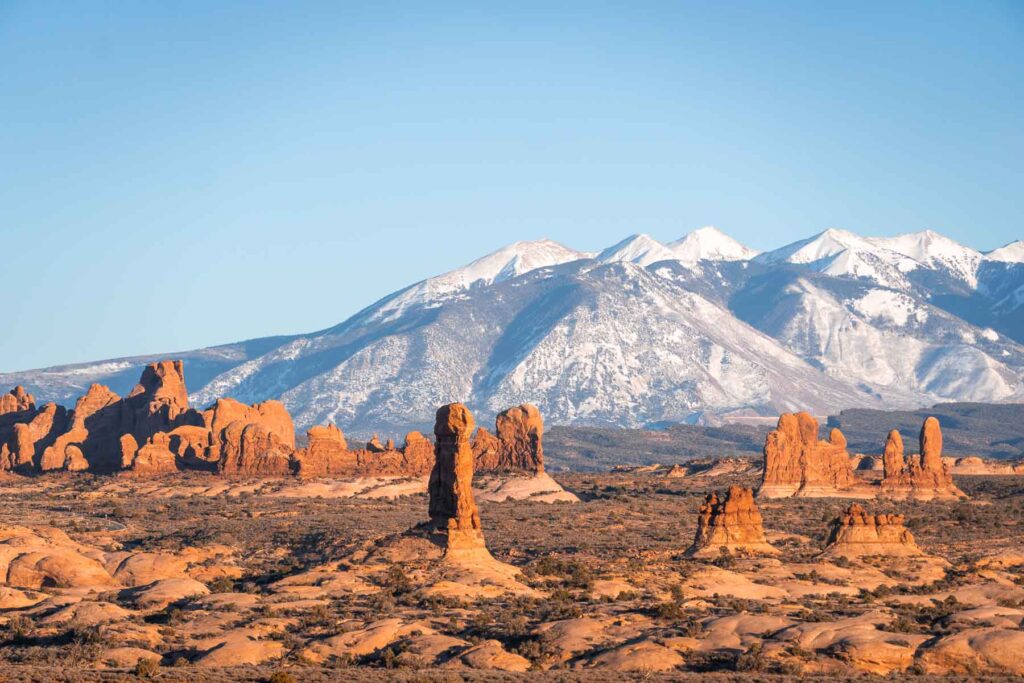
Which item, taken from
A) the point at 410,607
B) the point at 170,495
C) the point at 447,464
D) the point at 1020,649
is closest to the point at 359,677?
the point at 410,607

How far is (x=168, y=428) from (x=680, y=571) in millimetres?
72053

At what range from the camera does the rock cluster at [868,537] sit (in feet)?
285

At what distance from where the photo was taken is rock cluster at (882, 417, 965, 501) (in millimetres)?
132500

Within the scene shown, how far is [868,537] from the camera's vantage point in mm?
87250

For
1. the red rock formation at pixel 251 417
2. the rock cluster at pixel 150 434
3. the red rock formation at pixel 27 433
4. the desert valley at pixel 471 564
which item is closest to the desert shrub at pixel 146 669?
the desert valley at pixel 471 564

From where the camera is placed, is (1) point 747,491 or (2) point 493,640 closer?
(2) point 493,640

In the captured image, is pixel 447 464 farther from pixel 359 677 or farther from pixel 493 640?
pixel 359 677

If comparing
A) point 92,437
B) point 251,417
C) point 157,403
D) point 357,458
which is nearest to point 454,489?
point 357,458

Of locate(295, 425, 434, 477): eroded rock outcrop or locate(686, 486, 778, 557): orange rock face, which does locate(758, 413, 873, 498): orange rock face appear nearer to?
locate(295, 425, 434, 477): eroded rock outcrop

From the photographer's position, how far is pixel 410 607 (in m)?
71.9

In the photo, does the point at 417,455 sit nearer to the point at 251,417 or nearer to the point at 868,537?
the point at 251,417

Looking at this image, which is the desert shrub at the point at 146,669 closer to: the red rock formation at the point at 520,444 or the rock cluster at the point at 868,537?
the rock cluster at the point at 868,537

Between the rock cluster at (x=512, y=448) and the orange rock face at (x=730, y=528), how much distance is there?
53604 mm

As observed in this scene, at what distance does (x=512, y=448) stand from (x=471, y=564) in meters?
64.5
